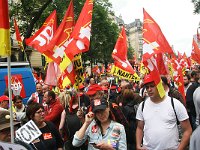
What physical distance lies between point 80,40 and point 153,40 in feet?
4.11

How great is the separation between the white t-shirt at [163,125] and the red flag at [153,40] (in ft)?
5.64

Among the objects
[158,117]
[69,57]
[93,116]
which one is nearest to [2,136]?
[93,116]

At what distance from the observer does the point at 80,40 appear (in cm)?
623

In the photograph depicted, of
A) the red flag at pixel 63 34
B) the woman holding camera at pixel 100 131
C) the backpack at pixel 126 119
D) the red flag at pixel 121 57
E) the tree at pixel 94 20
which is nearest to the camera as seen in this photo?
the woman holding camera at pixel 100 131

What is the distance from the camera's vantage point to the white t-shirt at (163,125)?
169 inches

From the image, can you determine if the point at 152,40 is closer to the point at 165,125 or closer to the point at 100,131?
the point at 165,125

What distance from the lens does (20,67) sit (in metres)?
11.8

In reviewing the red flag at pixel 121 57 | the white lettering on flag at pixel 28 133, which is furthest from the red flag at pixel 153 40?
the red flag at pixel 121 57

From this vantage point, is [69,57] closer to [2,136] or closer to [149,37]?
[149,37]

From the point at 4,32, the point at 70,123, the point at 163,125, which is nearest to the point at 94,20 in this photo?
the point at 70,123

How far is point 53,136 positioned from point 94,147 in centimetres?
83

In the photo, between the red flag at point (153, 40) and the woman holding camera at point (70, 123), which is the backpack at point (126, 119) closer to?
the woman holding camera at point (70, 123)

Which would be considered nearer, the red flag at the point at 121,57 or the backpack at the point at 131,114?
the backpack at the point at 131,114

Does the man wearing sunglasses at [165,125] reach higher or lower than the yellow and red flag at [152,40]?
lower
